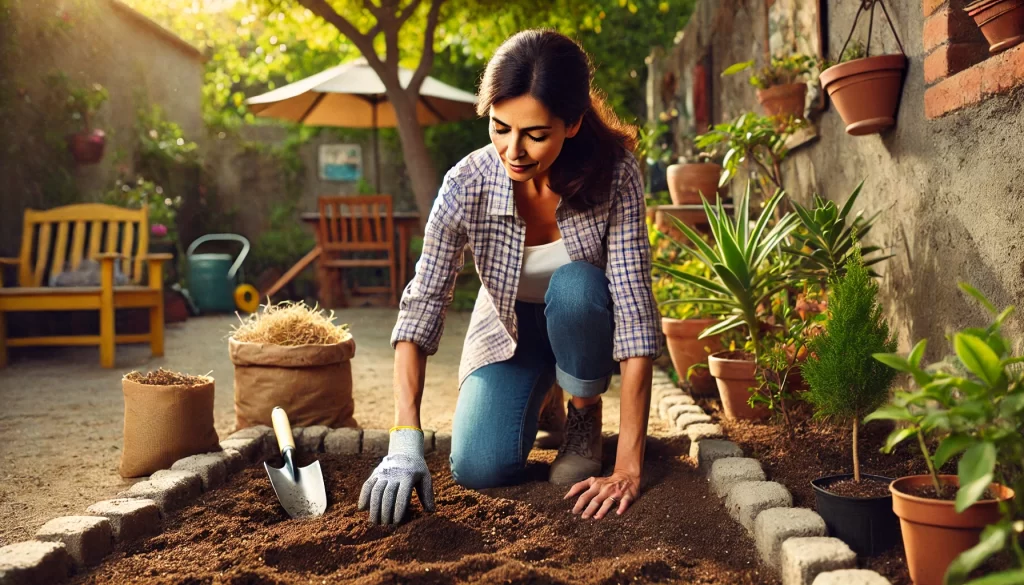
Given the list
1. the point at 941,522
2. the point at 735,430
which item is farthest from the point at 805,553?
the point at 735,430

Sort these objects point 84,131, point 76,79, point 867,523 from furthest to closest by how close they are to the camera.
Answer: point 76,79
point 84,131
point 867,523

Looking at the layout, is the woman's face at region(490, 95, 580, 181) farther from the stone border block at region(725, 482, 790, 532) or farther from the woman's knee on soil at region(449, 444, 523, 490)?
the stone border block at region(725, 482, 790, 532)

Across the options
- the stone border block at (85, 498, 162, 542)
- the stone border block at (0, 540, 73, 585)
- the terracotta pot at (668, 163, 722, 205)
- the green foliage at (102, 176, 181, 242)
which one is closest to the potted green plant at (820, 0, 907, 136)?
the terracotta pot at (668, 163, 722, 205)

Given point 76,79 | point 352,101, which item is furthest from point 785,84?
point 352,101

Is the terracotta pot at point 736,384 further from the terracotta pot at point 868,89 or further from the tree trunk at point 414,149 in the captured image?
the tree trunk at point 414,149

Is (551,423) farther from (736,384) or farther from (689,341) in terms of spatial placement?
(689,341)

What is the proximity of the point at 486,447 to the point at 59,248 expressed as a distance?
404 centimetres

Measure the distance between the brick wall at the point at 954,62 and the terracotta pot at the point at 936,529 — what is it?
3.18 ft

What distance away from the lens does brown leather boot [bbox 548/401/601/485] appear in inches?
90.2

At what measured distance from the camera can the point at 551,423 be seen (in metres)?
2.85

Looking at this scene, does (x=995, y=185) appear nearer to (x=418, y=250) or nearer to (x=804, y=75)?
(x=804, y=75)

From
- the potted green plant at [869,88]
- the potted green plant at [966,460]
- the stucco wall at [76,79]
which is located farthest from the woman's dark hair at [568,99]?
the stucco wall at [76,79]

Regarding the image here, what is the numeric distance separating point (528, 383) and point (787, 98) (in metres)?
1.74

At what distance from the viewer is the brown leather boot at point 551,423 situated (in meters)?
2.83
